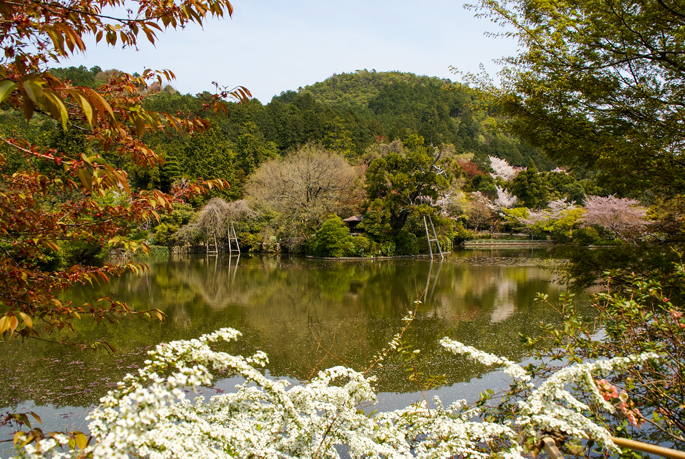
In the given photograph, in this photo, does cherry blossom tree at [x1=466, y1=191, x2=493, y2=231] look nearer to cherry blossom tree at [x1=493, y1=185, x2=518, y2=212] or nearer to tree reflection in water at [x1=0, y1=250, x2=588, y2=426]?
cherry blossom tree at [x1=493, y1=185, x2=518, y2=212]

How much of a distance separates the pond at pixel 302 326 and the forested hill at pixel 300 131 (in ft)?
10.8

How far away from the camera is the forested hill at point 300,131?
87.9 ft

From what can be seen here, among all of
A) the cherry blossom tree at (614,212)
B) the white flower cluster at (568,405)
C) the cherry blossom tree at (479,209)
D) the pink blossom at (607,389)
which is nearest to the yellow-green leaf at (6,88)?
the white flower cluster at (568,405)

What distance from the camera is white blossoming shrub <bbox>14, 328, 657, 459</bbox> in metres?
1.15

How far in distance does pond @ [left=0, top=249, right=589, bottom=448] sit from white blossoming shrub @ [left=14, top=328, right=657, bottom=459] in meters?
1.51

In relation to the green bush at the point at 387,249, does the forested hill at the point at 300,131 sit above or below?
above

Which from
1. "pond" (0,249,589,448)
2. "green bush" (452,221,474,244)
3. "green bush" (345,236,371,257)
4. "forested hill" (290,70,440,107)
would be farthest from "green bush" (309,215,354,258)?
"forested hill" (290,70,440,107)

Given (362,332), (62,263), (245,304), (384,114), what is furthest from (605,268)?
(384,114)

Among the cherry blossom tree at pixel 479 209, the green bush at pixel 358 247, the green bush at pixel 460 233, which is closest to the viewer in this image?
the green bush at pixel 358 247

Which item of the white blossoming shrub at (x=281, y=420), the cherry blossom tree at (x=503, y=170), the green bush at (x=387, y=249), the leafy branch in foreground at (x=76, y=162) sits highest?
the cherry blossom tree at (x=503, y=170)

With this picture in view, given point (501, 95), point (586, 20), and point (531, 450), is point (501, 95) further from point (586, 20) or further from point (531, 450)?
point (531, 450)

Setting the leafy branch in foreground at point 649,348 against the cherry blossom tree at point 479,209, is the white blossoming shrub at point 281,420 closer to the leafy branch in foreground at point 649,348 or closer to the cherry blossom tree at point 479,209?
the leafy branch in foreground at point 649,348

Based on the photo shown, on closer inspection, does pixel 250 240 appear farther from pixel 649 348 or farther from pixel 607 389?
pixel 607 389

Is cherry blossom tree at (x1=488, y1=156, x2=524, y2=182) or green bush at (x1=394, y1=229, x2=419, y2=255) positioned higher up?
cherry blossom tree at (x1=488, y1=156, x2=524, y2=182)
